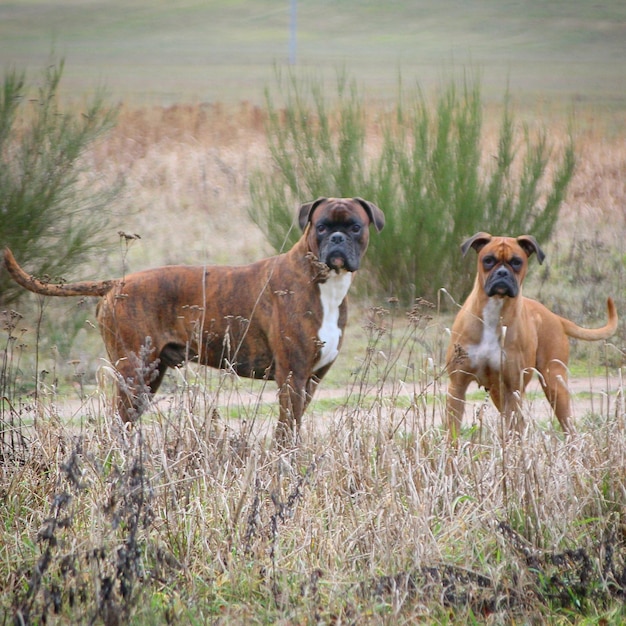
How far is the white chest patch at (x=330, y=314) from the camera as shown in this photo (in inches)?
223

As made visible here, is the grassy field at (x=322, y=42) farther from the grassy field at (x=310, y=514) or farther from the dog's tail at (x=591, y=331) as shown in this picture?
the grassy field at (x=310, y=514)

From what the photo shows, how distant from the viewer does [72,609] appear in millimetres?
3635

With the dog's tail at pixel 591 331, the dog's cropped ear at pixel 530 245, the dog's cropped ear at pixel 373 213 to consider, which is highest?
the dog's cropped ear at pixel 373 213

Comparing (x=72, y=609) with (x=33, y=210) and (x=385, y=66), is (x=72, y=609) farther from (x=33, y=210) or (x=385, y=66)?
(x=385, y=66)

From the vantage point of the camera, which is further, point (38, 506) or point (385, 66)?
point (385, 66)

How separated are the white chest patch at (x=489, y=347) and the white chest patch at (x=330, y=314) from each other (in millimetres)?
888

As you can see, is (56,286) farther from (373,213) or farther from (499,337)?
(499,337)

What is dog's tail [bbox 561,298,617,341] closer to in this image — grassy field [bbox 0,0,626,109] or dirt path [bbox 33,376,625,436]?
dirt path [bbox 33,376,625,436]

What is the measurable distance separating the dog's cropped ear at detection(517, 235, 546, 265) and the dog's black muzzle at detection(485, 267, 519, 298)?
0.29 meters

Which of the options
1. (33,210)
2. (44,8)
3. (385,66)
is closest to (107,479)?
(33,210)

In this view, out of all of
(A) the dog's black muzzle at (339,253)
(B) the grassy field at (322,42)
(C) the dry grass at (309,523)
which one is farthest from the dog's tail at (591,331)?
(B) the grassy field at (322,42)

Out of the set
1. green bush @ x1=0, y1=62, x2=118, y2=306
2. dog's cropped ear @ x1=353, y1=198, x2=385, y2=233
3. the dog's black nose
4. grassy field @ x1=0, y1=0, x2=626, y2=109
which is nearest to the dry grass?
the dog's black nose

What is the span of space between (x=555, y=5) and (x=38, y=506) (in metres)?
52.5

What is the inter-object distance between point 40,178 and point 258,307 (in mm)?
3851
